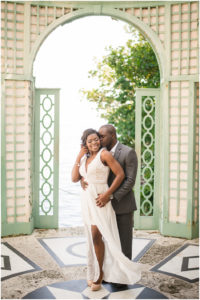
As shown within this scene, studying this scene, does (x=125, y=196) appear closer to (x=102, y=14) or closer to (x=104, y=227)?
(x=104, y=227)

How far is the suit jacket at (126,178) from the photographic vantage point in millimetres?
2957

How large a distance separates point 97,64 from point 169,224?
4.27 meters

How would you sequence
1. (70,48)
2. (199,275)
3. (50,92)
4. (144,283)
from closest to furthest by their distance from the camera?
(144,283) < (199,275) < (50,92) < (70,48)

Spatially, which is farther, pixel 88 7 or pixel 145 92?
pixel 145 92

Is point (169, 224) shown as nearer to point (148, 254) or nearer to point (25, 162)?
point (148, 254)

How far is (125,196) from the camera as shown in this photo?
3016mm

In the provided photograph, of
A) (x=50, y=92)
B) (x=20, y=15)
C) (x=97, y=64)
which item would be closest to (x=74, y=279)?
(x=50, y=92)

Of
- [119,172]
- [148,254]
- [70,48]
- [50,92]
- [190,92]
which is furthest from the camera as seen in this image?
[70,48]

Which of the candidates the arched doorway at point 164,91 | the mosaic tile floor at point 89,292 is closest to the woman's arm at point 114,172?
the mosaic tile floor at point 89,292

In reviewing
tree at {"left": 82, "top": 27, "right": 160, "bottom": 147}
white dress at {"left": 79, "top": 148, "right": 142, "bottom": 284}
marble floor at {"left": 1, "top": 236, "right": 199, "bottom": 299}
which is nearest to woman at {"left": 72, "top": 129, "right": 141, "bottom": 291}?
white dress at {"left": 79, "top": 148, "right": 142, "bottom": 284}

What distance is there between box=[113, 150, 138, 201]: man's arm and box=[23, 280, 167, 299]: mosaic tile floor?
81 cm

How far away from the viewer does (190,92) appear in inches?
184

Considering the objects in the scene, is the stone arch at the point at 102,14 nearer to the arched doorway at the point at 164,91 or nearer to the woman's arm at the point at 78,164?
the arched doorway at the point at 164,91

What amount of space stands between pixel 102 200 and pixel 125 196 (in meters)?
0.24
